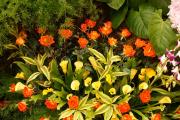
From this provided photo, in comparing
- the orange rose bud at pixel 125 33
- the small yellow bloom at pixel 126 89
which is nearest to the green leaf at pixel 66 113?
the small yellow bloom at pixel 126 89

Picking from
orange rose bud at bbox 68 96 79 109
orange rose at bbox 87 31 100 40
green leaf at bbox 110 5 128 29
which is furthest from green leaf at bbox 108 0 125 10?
orange rose bud at bbox 68 96 79 109

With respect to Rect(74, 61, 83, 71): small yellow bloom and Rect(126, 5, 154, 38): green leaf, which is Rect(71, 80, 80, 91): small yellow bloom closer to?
Rect(74, 61, 83, 71): small yellow bloom

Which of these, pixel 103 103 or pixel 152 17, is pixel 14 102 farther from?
pixel 152 17

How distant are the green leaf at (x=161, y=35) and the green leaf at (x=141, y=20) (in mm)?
105

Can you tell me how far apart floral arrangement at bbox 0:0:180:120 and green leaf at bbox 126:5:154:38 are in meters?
0.02

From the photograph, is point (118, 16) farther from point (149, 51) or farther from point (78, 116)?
point (78, 116)

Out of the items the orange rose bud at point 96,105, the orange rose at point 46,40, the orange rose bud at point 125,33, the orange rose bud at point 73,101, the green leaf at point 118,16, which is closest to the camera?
the orange rose bud at point 73,101

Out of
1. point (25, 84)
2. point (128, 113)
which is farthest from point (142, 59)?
point (25, 84)

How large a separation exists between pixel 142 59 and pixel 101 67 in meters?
0.36

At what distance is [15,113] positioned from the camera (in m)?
3.34

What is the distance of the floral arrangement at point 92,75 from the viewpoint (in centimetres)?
309

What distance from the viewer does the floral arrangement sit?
3094mm

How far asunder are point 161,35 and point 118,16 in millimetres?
423

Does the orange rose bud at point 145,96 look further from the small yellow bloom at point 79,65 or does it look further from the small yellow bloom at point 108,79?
the small yellow bloom at point 79,65
